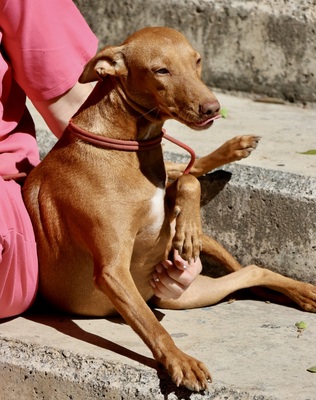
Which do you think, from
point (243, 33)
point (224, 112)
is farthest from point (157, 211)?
point (243, 33)

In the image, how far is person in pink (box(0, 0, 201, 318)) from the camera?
→ 3805 millimetres

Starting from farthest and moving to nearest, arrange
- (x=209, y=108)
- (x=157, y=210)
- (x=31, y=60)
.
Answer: (x=31, y=60), (x=157, y=210), (x=209, y=108)

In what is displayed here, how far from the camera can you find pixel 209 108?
3.37 meters

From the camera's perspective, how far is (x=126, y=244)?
3648 millimetres

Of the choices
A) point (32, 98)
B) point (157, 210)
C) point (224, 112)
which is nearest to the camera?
point (157, 210)

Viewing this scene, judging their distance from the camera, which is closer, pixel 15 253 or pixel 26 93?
pixel 15 253

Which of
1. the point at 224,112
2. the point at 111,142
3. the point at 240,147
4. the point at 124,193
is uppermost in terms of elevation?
the point at 111,142

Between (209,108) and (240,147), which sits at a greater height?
(209,108)

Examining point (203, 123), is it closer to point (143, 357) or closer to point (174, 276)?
point (174, 276)

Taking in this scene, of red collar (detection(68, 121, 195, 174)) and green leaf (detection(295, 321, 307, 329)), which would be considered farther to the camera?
green leaf (detection(295, 321, 307, 329))

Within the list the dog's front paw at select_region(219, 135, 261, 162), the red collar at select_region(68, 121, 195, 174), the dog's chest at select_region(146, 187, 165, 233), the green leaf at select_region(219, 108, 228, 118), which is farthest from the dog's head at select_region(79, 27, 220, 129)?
the green leaf at select_region(219, 108, 228, 118)

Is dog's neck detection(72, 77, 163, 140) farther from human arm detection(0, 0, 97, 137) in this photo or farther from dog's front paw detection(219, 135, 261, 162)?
dog's front paw detection(219, 135, 261, 162)

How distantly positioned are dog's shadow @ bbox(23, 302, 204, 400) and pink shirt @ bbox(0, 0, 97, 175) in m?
0.57

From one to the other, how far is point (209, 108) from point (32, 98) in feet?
3.13
